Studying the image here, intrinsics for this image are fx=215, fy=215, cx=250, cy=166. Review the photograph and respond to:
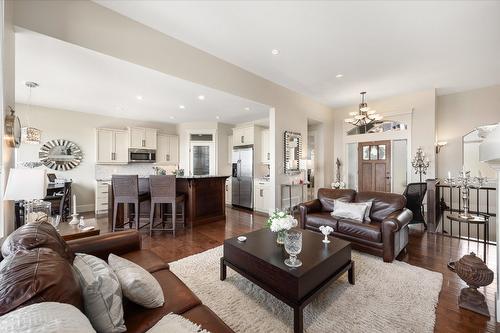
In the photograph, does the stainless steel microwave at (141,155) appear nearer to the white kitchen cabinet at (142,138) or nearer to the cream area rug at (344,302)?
the white kitchen cabinet at (142,138)

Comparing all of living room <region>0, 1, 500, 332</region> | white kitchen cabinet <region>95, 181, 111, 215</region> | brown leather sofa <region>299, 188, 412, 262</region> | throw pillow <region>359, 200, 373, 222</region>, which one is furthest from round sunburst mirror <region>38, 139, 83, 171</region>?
throw pillow <region>359, 200, 373, 222</region>

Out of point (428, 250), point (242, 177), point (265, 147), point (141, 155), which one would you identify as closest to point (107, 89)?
point (141, 155)

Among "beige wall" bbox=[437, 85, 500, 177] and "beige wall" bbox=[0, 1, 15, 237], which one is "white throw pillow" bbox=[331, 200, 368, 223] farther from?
"beige wall" bbox=[437, 85, 500, 177]

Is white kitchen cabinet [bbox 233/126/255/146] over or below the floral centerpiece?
over

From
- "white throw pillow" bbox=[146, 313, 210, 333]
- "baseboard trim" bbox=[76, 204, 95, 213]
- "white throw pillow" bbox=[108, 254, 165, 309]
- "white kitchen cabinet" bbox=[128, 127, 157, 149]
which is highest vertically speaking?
"white kitchen cabinet" bbox=[128, 127, 157, 149]

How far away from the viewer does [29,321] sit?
64 centimetres

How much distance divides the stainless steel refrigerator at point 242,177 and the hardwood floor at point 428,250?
4.11 ft

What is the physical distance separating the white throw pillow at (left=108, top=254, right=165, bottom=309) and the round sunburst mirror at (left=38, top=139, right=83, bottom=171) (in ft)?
19.0

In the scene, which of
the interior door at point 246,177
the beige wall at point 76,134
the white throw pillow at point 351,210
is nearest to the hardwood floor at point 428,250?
the white throw pillow at point 351,210

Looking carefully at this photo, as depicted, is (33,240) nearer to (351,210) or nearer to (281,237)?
(281,237)

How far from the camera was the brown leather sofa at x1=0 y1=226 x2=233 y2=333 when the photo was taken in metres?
0.78

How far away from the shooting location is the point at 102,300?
991 millimetres

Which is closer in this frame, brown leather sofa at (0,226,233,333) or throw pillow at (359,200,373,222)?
brown leather sofa at (0,226,233,333)

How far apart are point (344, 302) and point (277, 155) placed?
3401 millimetres
